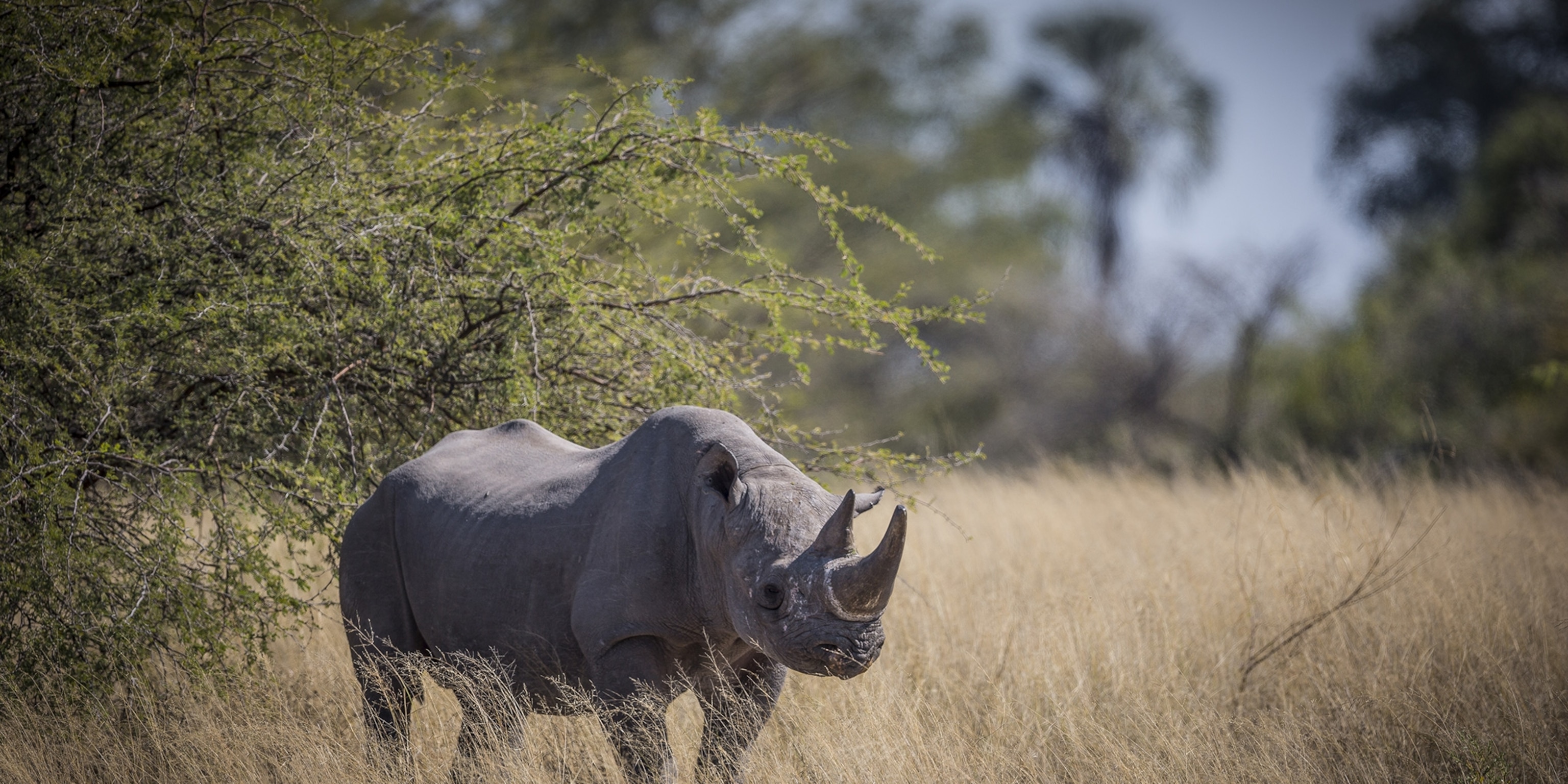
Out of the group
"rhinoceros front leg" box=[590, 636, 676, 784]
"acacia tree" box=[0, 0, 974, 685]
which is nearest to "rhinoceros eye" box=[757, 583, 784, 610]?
"rhinoceros front leg" box=[590, 636, 676, 784]

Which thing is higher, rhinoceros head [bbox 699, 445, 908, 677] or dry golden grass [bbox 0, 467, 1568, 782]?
rhinoceros head [bbox 699, 445, 908, 677]

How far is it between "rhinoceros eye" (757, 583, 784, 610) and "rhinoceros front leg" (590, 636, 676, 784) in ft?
1.59

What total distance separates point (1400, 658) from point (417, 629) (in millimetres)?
4054

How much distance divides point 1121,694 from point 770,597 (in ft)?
6.92

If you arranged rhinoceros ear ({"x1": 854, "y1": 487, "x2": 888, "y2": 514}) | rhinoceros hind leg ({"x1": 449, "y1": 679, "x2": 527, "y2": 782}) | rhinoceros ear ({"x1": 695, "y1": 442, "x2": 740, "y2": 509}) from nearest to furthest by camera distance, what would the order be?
rhinoceros ear ({"x1": 695, "y1": 442, "x2": 740, "y2": 509}) → rhinoceros ear ({"x1": 854, "y1": 487, "x2": 888, "y2": 514}) → rhinoceros hind leg ({"x1": 449, "y1": 679, "x2": 527, "y2": 782})

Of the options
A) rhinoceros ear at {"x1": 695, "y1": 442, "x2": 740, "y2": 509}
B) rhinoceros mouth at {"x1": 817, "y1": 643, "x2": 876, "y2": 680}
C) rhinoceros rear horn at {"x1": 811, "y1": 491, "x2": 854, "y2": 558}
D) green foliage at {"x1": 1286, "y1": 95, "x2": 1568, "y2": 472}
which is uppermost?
rhinoceros ear at {"x1": 695, "y1": 442, "x2": 740, "y2": 509}

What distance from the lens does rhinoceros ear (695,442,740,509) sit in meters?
3.54

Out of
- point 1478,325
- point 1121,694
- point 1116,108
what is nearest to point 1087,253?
point 1116,108

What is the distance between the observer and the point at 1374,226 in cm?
2980

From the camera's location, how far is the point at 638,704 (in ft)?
11.8

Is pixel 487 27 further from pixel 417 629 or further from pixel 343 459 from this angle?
pixel 417 629

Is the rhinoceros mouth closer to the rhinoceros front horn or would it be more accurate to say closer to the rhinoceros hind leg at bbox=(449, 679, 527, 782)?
the rhinoceros front horn

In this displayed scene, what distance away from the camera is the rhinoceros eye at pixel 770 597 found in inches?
133

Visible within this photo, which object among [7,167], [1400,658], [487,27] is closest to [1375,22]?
[487,27]
